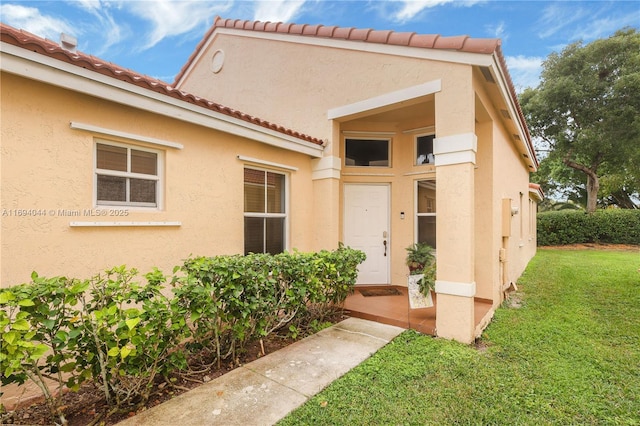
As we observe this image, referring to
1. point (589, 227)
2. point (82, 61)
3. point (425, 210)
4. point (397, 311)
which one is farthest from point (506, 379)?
point (589, 227)

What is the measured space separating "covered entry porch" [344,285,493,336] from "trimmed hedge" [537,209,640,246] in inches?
681

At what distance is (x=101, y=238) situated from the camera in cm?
347

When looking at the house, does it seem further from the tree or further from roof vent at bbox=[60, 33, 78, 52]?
the tree

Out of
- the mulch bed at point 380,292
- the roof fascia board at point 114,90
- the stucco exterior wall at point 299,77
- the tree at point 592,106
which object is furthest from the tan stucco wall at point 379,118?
the tree at point 592,106

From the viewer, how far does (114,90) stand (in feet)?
11.4

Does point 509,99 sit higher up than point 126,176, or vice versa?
point 509,99

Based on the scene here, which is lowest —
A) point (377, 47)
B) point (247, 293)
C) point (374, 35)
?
point (247, 293)

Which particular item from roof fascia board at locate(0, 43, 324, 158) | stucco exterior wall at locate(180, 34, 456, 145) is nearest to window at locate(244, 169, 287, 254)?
roof fascia board at locate(0, 43, 324, 158)

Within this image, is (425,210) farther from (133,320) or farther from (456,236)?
(133,320)

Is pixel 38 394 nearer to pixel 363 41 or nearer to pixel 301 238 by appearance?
pixel 301 238

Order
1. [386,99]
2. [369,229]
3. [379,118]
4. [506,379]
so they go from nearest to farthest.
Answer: [506,379]
[386,99]
[379,118]
[369,229]

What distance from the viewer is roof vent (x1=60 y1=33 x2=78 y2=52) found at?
4.68 meters

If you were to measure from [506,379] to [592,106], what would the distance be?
73.3 ft

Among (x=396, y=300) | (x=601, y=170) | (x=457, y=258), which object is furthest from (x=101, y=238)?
(x=601, y=170)
